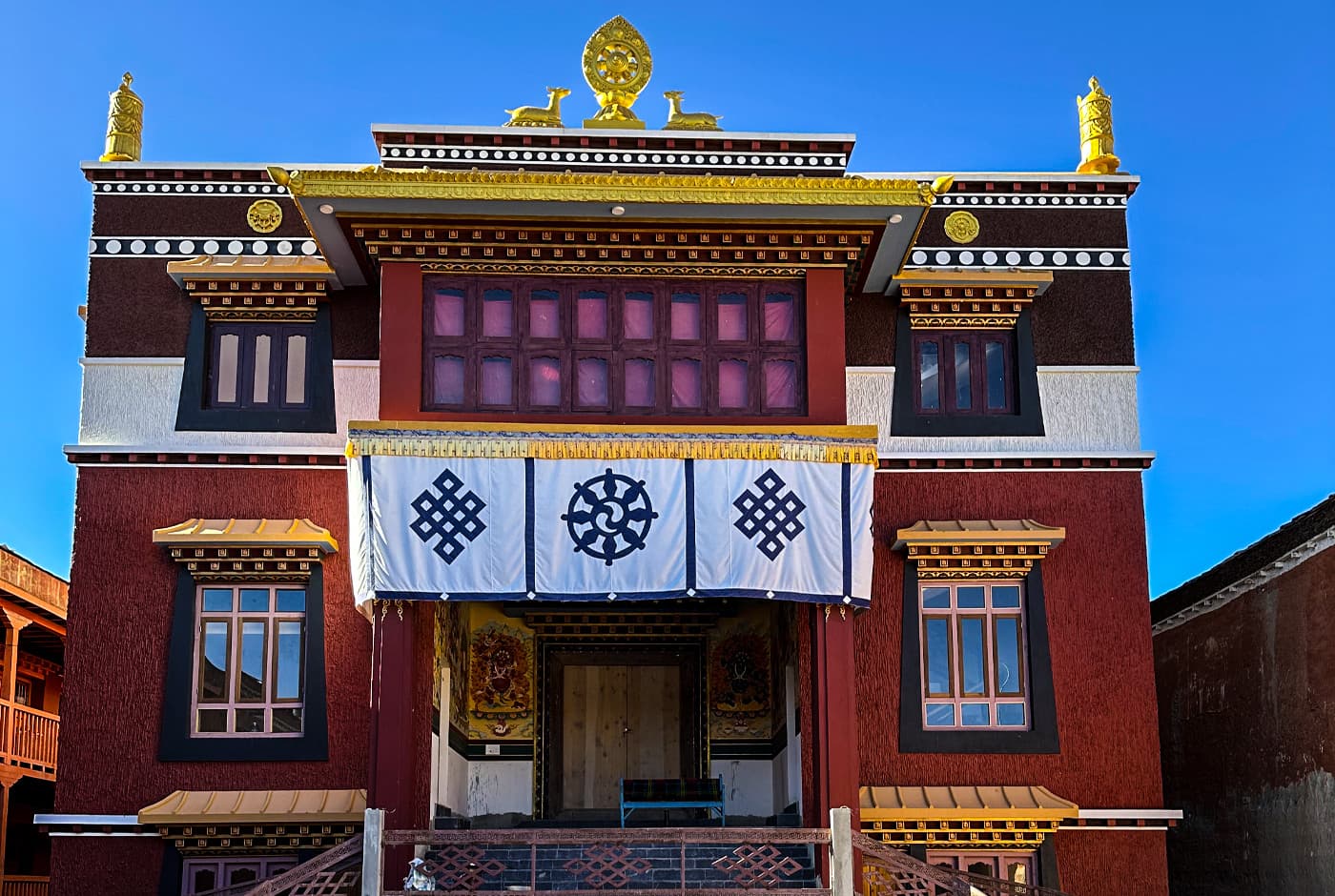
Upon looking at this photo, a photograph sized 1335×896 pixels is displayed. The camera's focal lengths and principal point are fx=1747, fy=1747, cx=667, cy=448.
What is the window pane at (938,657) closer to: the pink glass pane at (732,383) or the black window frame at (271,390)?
the pink glass pane at (732,383)

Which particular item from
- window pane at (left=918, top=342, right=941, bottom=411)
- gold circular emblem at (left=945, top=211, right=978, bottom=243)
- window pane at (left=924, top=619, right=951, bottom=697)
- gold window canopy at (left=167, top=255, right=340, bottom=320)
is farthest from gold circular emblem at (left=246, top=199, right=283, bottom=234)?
window pane at (left=924, top=619, right=951, bottom=697)

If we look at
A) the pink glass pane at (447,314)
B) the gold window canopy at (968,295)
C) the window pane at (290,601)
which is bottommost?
the window pane at (290,601)

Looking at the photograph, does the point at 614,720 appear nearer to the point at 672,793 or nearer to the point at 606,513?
the point at 672,793

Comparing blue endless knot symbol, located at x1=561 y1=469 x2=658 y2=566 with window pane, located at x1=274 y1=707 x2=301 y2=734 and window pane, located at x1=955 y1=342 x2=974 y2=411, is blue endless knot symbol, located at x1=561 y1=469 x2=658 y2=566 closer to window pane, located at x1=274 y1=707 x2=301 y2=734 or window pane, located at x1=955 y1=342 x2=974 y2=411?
window pane, located at x1=274 y1=707 x2=301 y2=734

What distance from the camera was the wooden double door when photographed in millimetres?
19203

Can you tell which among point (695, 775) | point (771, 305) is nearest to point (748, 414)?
point (771, 305)

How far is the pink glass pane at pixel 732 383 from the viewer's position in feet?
52.2

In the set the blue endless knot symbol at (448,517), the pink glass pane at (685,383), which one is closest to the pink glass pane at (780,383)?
the pink glass pane at (685,383)

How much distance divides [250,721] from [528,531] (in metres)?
3.85

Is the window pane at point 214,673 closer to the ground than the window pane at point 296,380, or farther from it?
closer to the ground

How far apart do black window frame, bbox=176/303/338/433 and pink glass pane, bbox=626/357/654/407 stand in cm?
342

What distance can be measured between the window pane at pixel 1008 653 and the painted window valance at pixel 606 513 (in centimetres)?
261

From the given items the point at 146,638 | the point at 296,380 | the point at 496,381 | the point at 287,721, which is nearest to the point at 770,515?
the point at 496,381

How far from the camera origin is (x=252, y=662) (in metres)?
17.0
